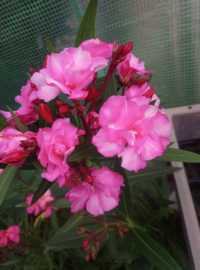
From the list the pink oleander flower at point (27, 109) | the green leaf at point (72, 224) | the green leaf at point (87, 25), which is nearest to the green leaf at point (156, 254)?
the green leaf at point (72, 224)

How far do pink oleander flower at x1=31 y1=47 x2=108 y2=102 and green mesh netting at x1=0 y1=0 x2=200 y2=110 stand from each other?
2.39 feet

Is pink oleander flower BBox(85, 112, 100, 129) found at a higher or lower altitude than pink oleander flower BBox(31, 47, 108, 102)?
lower

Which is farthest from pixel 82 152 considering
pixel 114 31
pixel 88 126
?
pixel 114 31

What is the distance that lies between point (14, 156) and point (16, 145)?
0.03m

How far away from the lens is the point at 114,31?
1208 millimetres

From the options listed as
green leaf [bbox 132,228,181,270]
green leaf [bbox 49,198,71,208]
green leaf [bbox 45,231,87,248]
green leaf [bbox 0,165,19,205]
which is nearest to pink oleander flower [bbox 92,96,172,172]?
green leaf [bbox 0,165,19,205]

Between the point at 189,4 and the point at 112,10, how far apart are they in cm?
39

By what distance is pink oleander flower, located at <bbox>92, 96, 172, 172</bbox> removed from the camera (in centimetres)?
38

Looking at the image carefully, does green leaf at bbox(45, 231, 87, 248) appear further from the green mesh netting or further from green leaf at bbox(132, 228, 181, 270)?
the green mesh netting

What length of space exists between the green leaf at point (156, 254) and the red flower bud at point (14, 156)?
1.54 feet

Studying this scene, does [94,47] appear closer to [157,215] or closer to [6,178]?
[6,178]

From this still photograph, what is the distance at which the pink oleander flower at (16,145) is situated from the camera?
42cm

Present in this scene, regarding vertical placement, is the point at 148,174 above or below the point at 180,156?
below

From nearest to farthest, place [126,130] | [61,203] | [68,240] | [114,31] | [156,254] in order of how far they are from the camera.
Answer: [126,130], [156,254], [68,240], [61,203], [114,31]
